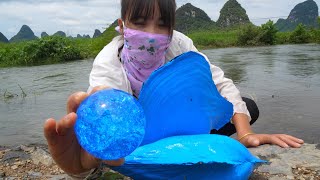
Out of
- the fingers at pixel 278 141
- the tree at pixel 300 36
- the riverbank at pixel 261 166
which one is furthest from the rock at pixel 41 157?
the tree at pixel 300 36

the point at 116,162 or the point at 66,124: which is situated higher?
the point at 66,124

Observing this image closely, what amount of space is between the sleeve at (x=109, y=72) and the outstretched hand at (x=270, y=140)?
69cm

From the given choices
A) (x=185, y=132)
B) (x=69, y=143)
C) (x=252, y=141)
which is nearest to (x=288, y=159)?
(x=252, y=141)

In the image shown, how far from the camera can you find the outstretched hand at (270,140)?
2.02 meters

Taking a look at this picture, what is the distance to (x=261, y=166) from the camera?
2.03 metres

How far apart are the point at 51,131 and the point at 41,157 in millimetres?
1284

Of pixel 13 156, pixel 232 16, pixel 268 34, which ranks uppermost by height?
pixel 232 16

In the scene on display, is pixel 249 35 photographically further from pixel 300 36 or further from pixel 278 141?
pixel 278 141

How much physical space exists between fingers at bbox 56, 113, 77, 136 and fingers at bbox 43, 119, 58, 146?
0.02 meters

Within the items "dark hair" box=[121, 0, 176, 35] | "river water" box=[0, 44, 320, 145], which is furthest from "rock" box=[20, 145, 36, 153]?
"dark hair" box=[121, 0, 176, 35]

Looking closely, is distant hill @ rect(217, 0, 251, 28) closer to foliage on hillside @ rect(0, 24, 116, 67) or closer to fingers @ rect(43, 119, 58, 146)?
foliage on hillside @ rect(0, 24, 116, 67)

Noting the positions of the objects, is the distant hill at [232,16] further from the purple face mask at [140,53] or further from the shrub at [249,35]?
the purple face mask at [140,53]

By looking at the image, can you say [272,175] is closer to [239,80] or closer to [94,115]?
[94,115]

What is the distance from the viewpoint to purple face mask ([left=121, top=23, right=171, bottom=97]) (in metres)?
1.86
